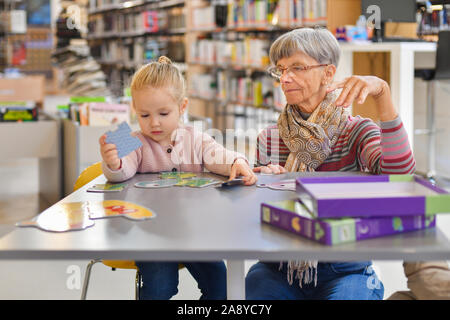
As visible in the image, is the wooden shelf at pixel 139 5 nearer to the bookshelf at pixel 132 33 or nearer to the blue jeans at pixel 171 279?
the bookshelf at pixel 132 33

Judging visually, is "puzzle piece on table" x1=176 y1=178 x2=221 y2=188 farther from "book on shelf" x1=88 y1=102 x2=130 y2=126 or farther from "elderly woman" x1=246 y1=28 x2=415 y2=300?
"book on shelf" x1=88 y1=102 x2=130 y2=126

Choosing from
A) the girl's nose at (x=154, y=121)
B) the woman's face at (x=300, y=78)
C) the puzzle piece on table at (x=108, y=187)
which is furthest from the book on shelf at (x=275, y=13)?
the puzzle piece on table at (x=108, y=187)

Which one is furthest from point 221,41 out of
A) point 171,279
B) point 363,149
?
point 171,279

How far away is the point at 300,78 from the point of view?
1.85m

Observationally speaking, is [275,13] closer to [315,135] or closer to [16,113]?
[16,113]

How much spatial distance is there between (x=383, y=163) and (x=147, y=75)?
0.70 m

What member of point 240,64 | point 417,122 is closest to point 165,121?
point 417,122

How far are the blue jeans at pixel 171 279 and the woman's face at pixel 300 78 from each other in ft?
1.77

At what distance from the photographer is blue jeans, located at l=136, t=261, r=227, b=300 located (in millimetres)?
1717

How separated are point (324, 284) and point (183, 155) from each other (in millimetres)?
599

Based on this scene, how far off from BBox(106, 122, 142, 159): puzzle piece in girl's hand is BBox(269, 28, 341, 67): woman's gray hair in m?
0.52

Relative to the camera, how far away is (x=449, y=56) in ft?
15.5
